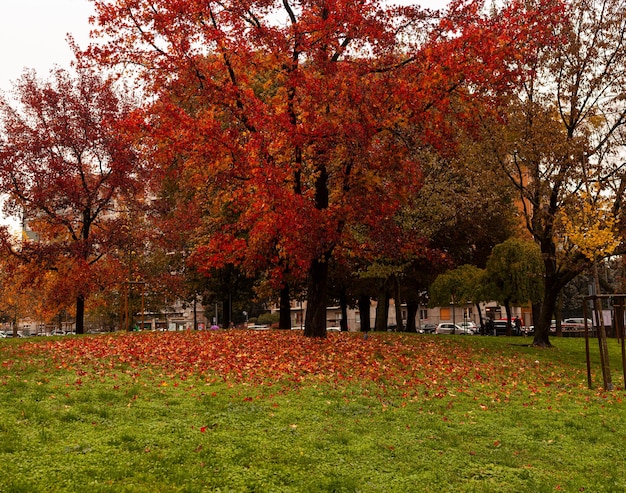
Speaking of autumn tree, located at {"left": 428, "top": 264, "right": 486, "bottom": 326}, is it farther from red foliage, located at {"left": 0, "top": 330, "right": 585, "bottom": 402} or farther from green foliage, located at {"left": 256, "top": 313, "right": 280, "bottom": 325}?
green foliage, located at {"left": 256, "top": 313, "right": 280, "bottom": 325}

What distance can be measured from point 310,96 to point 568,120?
35.5 feet

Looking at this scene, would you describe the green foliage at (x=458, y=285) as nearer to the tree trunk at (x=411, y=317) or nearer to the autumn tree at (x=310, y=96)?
the tree trunk at (x=411, y=317)

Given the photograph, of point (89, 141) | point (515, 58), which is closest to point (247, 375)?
point (515, 58)

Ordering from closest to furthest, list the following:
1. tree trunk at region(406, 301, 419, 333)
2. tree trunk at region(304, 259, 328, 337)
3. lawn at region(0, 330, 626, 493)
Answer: lawn at region(0, 330, 626, 493), tree trunk at region(304, 259, 328, 337), tree trunk at region(406, 301, 419, 333)

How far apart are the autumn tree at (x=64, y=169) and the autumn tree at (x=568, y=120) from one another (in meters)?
15.8

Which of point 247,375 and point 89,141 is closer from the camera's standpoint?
point 247,375

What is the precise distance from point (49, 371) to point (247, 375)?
367 centimetres

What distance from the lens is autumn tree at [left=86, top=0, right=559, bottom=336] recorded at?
15.2 metres

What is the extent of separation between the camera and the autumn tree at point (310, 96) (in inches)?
599

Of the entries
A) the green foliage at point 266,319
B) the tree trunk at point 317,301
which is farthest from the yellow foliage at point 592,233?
the green foliage at point 266,319

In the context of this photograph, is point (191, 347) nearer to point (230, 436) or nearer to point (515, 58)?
point (230, 436)

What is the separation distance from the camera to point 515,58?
1543 cm

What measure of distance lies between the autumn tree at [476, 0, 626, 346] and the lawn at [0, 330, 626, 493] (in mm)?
8191

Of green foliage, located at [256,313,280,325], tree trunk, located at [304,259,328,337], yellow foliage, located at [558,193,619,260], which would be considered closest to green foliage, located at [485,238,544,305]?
tree trunk, located at [304,259,328,337]
